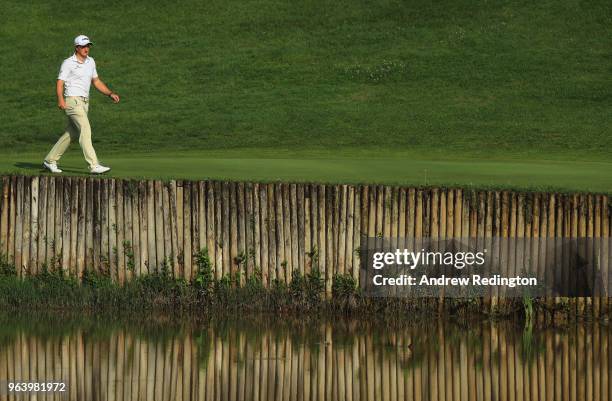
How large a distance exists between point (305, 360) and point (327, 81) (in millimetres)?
27461

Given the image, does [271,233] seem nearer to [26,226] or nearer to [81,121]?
[26,226]

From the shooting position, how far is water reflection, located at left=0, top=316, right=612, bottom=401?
1470 centimetres

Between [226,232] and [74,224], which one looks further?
[74,224]

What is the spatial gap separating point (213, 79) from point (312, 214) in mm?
A: 25256

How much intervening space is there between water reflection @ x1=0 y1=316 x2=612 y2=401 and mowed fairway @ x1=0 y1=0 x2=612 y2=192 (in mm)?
6797

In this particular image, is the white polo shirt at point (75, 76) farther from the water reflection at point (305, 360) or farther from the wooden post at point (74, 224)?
the water reflection at point (305, 360)

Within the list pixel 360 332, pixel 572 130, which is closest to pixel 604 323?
pixel 360 332

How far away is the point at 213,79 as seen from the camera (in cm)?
4341

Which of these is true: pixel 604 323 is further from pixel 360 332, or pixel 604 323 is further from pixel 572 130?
pixel 572 130

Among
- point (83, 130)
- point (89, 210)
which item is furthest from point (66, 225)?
point (83, 130)

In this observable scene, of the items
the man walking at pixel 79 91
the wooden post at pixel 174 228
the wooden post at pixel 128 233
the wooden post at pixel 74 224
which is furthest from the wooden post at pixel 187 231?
the man walking at pixel 79 91

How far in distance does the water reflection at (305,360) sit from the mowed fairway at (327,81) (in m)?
6.80

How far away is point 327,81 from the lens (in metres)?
42.8

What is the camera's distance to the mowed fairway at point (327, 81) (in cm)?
3478
